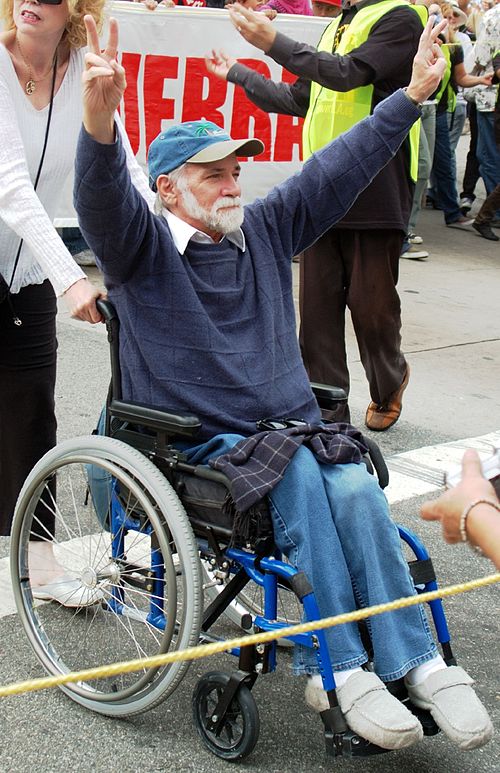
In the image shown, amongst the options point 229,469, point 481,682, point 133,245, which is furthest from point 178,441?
point 481,682

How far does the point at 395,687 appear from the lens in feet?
8.44

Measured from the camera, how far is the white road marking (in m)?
4.45

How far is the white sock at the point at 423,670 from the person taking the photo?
8.43ft

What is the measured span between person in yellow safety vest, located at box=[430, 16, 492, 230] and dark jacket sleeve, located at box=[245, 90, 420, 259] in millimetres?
6231

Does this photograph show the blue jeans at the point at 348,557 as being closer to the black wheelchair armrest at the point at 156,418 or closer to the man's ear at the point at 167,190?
the black wheelchair armrest at the point at 156,418

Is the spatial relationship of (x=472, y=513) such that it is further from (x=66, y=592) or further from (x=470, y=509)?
(x=66, y=592)

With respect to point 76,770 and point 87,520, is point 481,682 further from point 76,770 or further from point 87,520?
point 87,520

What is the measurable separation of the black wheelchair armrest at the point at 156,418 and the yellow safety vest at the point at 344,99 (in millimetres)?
2272

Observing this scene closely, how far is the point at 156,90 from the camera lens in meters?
7.72

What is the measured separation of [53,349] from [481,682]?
1648 mm

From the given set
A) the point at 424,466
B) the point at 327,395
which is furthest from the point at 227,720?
the point at 424,466

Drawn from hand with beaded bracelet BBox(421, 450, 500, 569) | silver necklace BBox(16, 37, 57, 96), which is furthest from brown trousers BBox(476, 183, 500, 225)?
hand with beaded bracelet BBox(421, 450, 500, 569)

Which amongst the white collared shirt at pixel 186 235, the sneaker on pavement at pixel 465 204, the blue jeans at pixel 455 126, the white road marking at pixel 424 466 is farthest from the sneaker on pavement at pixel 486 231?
the white collared shirt at pixel 186 235

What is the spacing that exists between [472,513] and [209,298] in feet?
4.39
